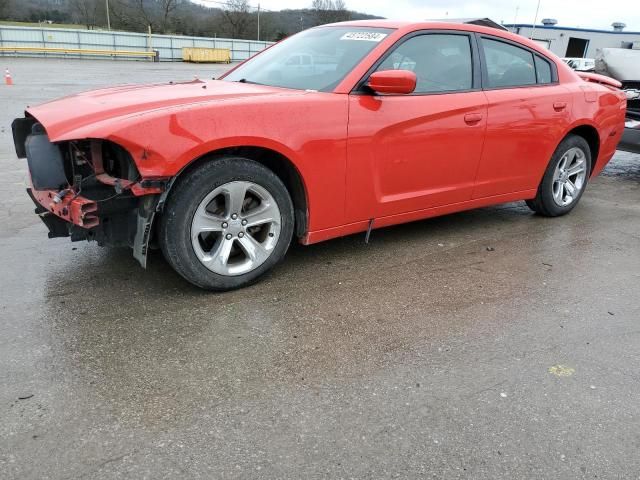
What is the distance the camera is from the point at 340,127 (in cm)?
345

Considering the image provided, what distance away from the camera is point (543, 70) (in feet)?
15.8

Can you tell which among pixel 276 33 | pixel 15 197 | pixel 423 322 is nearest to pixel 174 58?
pixel 276 33

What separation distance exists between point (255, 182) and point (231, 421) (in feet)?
4.88

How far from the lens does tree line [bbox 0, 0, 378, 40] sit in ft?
192

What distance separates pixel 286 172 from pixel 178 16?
65.2 metres

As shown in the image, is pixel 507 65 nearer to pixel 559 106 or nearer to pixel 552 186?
pixel 559 106

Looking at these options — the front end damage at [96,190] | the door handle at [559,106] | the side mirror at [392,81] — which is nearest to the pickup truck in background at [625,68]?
the door handle at [559,106]

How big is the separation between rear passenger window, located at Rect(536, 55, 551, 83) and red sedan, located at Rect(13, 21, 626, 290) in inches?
0.6

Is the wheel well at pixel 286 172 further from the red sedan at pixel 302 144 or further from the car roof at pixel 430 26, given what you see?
the car roof at pixel 430 26

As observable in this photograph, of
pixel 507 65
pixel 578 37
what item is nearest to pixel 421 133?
pixel 507 65

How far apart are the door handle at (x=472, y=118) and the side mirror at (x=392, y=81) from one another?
749mm

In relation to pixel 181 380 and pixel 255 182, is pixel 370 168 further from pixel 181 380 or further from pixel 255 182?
pixel 181 380

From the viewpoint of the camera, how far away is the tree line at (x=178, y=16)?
192 ft

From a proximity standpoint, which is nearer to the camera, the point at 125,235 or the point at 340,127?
the point at 125,235
